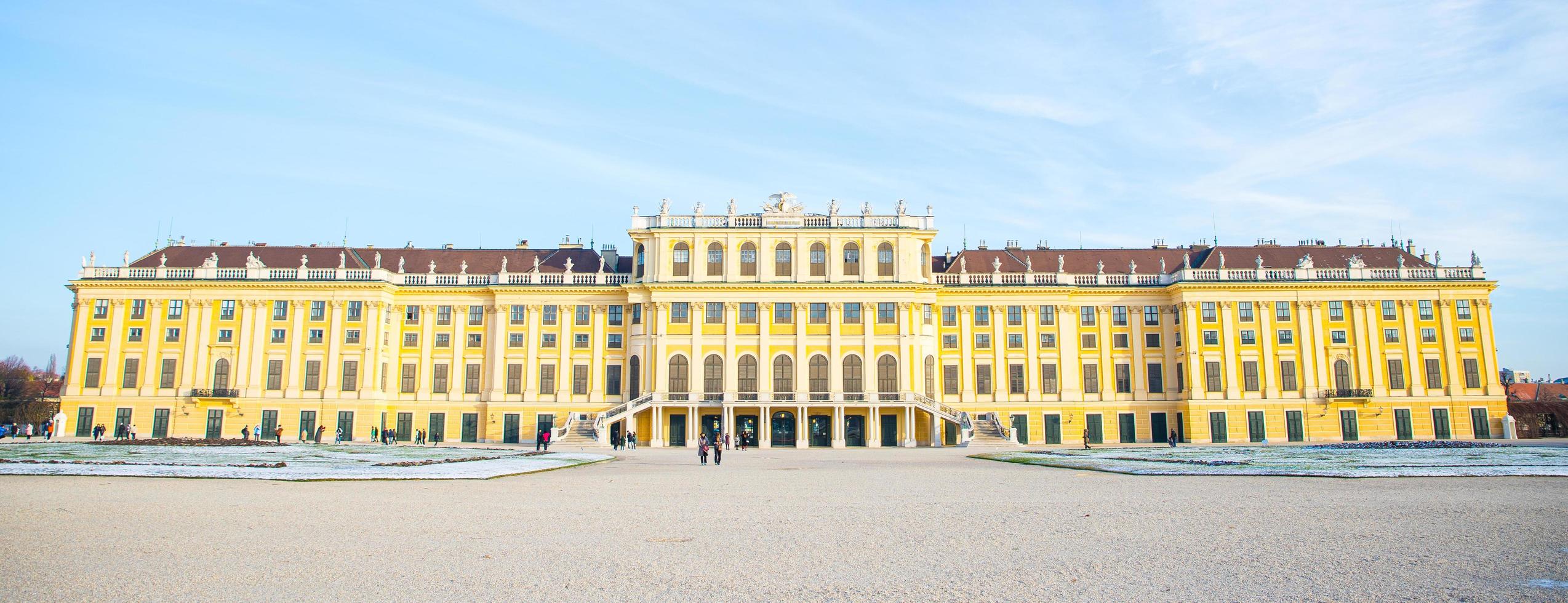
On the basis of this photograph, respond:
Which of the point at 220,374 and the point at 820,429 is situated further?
the point at 220,374

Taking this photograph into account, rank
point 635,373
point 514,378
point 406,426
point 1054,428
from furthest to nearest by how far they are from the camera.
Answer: point 514,378 < point 406,426 < point 1054,428 < point 635,373

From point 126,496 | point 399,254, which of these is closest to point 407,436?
point 399,254

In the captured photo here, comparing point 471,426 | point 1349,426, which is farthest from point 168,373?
point 1349,426

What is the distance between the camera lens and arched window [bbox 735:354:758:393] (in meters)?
62.3

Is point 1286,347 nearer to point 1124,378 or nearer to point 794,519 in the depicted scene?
point 1124,378

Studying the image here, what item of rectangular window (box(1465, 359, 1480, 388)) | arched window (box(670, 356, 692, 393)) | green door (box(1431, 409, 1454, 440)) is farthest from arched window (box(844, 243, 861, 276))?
rectangular window (box(1465, 359, 1480, 388))

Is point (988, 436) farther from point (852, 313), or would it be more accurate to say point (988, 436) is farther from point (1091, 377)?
point (852, 313)

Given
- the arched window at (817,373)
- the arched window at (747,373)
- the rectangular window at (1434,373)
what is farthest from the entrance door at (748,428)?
the rectangular window at (1434,373)

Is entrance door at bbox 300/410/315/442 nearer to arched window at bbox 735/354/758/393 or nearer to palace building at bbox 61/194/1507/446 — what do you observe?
palace building at bbox 61/194/1507/446

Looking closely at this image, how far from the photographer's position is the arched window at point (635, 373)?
6272cm

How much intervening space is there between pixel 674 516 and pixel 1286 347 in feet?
191

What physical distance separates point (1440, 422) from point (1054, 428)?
78.9 feet

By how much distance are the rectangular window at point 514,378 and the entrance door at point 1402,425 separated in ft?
185

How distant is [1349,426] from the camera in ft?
204
